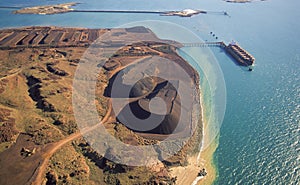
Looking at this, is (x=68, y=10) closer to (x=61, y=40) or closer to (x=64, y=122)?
(x=61, y=40)

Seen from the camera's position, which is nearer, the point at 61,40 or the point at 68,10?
the point at 61,40

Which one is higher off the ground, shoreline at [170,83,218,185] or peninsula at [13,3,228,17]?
peninsula at [13,3,228,17]

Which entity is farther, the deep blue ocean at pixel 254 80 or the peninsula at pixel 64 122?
the deep blue ocean at pixel 254 80

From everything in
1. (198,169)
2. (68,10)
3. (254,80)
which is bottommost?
(198,169)

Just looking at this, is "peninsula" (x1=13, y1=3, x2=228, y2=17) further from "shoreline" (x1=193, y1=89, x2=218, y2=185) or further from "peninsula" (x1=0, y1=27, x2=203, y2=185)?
"shoreline" (x1=193, y1=89, x2=218, y2=185)

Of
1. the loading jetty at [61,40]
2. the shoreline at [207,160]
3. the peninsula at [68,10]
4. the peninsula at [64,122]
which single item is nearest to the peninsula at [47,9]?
the peninsula at [68,10]

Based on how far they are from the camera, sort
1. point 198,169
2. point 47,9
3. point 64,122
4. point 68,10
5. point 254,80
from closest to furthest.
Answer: point 198,169 < point 64,122 < point 254,80 < point 47,9 < point 68,10

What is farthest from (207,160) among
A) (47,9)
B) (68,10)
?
(47,9)

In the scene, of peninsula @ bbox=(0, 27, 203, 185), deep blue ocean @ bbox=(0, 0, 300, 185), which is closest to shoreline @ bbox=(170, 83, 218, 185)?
peninsula @ bbox=(0, 27, 203, 185)

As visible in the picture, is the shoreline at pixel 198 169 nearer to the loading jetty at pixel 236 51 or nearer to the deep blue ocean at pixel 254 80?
the deep blue ocean at pixel 254 80
